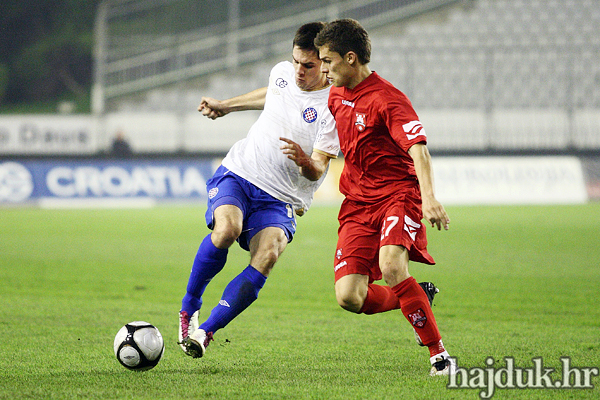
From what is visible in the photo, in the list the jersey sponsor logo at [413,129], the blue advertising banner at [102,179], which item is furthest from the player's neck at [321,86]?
the blue advertising banner at [102,179]

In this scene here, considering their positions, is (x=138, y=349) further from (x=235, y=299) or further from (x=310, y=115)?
(x=310, y=115)

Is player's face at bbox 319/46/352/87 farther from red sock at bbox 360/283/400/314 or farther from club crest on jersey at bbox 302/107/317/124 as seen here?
red sock at bbox 360/283/400/314

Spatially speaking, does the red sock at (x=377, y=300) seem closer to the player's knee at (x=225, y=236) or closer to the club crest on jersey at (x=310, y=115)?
the player's knee at (x=225, y=236)

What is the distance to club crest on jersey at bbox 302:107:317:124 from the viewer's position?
5.23 m

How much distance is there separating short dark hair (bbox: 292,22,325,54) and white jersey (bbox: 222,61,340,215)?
0.34m

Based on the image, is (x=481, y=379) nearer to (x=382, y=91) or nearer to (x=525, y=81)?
(x=382, y=91)

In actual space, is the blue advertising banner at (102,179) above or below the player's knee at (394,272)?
below

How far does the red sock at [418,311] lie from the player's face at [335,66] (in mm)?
1272

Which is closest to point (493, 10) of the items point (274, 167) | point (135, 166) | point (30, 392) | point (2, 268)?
point (135, 166)

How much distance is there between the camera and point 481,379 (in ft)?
13.7

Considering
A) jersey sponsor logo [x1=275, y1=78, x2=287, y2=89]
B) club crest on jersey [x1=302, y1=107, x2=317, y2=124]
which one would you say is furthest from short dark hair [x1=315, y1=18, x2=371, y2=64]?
jersey sponsor logo [x1=275, y1=78, x2=287, y2=89]

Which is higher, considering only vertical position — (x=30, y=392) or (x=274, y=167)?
(x=274, y=167)

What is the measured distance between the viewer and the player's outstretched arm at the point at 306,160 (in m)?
4.62

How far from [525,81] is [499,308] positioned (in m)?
21.5
